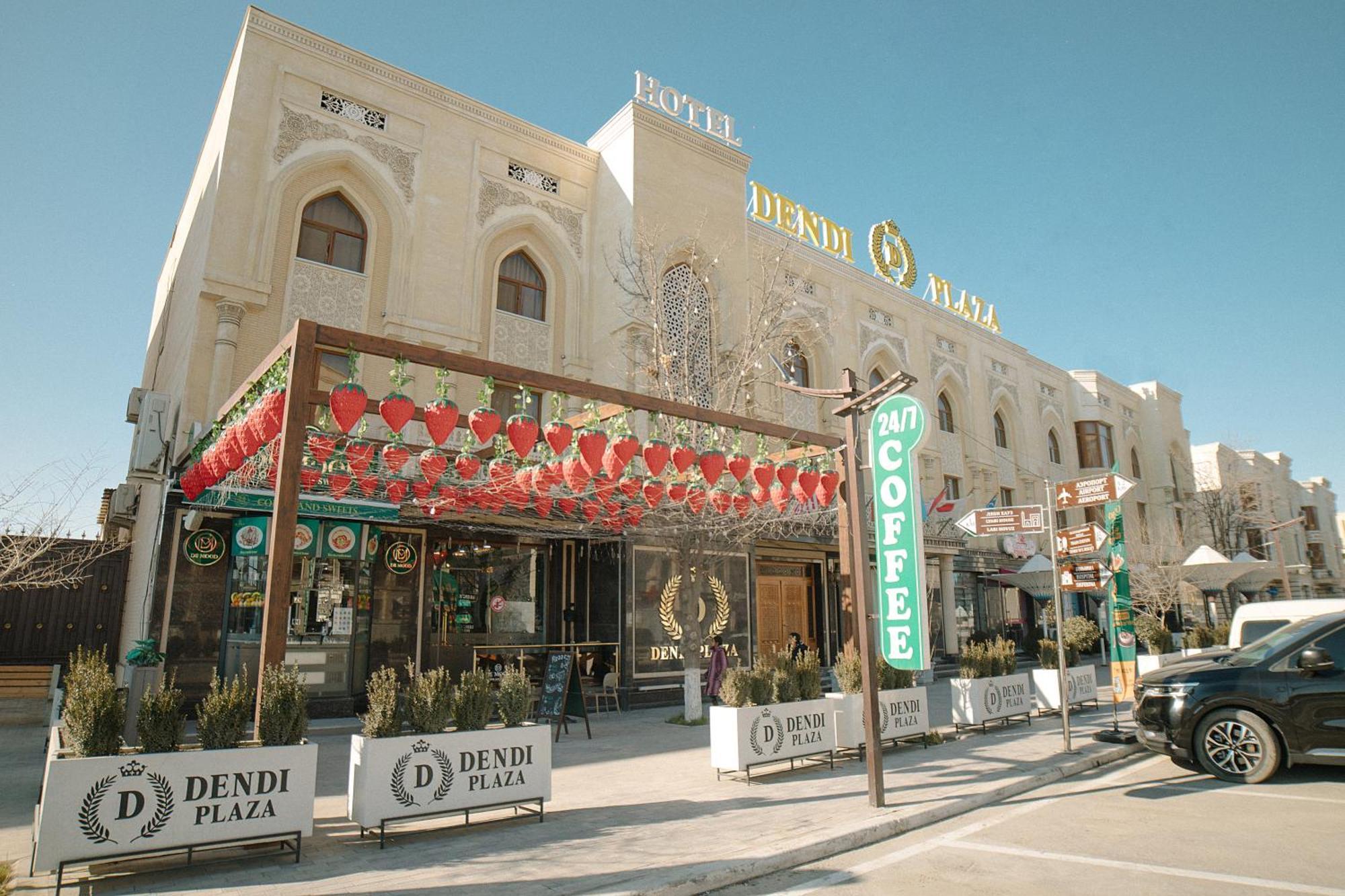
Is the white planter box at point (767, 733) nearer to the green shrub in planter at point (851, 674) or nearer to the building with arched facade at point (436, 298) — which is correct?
the green shrub in planter at point (851, 674)

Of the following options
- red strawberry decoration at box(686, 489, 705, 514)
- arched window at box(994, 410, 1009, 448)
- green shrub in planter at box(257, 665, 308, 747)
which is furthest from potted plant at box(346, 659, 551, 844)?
arched window at box(994, 410, 1009, 448)

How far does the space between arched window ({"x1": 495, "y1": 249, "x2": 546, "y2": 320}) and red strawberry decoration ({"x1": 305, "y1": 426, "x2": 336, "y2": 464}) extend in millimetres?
8456

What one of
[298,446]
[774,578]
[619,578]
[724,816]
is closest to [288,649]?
→ [619,578]

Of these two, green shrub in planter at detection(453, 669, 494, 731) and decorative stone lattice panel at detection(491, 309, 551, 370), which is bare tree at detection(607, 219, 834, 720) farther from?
green shrub in planter at detection(453, 669, 494, 731)

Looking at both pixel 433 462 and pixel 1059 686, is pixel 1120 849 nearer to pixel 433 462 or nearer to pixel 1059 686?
pixel 433 462

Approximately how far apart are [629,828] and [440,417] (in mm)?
3853

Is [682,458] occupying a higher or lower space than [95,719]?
higher

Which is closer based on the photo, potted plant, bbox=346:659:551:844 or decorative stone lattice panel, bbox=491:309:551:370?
potted plant, bbox=346:659:551:844

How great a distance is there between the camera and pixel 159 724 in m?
5.38

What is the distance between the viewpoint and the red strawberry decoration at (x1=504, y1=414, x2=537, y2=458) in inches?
279

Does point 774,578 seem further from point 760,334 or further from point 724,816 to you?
point 724,816

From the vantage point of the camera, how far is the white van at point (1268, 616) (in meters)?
11.4

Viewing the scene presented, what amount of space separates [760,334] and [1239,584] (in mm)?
39330

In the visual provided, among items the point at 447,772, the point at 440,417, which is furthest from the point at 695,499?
the point at 447,772
